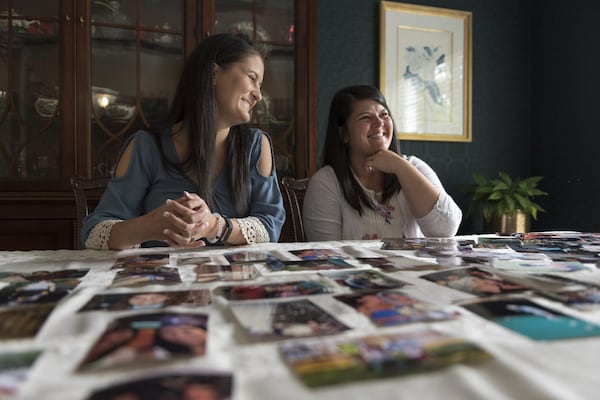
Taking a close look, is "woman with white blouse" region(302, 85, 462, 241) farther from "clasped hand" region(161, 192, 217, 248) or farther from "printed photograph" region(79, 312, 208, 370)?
"printed photograph" region(79, 312, 208, 370)

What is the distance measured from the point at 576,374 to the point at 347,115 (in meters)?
1.44

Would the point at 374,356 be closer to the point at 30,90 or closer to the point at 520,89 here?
the point at 30,90

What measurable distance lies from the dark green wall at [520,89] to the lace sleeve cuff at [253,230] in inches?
72.0

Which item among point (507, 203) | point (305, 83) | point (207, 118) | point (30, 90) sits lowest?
point (507, 203)

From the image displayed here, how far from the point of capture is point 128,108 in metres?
2.25

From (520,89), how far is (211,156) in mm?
2950

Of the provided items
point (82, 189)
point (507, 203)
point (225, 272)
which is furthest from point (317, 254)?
point (507, 203)

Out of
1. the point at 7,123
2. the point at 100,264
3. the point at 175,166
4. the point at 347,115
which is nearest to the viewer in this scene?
the point at 100,264

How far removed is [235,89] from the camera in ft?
4.41

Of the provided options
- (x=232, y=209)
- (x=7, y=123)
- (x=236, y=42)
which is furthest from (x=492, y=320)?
(x=7, y=123)

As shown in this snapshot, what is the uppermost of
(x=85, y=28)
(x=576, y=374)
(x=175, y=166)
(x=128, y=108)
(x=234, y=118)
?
(x=85, y=28)

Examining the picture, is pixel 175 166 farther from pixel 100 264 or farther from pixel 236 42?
pixel 100 264

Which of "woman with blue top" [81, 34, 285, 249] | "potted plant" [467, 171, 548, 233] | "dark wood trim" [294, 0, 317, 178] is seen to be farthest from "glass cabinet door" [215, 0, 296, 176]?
"potted plant" [467, 171, 548, 233]

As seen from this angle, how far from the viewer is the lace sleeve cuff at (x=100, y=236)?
105 cm
